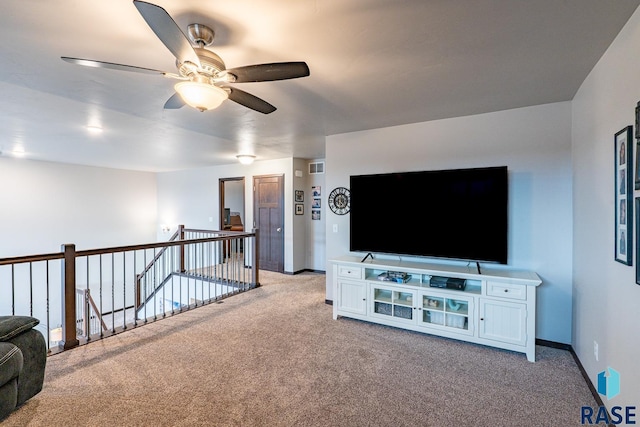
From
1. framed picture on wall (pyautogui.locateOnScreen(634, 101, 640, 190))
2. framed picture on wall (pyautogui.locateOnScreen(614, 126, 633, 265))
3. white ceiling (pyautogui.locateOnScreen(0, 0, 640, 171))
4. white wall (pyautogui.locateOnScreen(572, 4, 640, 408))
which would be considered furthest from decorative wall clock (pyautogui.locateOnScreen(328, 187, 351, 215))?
framed picture on wall (pyautogui.locateOnScreen(634, 101, 640, 190))

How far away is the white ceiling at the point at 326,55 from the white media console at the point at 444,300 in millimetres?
1730

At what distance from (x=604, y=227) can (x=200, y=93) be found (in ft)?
9.45

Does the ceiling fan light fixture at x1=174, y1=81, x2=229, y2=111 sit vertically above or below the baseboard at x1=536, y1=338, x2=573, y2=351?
above

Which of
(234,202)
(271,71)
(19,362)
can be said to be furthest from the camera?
(234,202)

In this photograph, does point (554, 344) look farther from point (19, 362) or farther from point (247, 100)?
point (19, 362)

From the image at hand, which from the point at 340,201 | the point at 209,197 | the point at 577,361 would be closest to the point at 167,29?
the point at 340,201

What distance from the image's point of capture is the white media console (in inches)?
108

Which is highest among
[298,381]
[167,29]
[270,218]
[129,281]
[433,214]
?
[167,29]

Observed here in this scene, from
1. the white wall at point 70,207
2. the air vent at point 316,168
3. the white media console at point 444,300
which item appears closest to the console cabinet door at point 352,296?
the white media console at point 444,300

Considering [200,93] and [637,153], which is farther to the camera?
[200,93]

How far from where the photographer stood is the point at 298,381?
2391 millimetres

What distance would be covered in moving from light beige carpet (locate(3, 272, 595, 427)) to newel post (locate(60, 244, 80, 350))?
0.15 meters

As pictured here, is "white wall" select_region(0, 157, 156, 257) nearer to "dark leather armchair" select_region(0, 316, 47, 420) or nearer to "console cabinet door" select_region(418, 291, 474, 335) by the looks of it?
"dark leather armchair" select_region(0, 316, 47, 420)

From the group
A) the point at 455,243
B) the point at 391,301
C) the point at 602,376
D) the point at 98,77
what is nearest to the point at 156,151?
the point at 98,77
